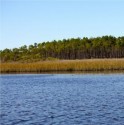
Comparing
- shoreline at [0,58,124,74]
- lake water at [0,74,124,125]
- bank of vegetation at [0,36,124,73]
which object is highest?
bank of vegetation at [0,36,124,73]

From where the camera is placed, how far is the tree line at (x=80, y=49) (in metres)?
128

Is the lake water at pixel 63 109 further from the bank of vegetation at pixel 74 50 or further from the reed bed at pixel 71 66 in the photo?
the bank of vegetation at pixel 74 50

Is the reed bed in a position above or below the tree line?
below

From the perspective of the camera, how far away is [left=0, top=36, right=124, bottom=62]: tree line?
5038 inches

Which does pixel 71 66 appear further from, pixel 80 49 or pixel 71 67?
pixel 80 49

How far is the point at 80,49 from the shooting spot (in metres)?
136

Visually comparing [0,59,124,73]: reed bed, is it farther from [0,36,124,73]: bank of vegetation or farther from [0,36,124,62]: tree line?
[0,36,124,62]: tree line

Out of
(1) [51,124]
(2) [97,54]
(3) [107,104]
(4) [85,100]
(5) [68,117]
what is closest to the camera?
(1) [51,124]

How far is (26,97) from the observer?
2619 cm

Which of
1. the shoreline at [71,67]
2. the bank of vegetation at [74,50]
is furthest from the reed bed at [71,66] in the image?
the bank of vegetation at [74,50]

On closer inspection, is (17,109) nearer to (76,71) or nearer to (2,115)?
(2,115)

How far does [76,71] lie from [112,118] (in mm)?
38601

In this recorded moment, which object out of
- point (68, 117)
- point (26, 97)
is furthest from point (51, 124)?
point (26, 97)

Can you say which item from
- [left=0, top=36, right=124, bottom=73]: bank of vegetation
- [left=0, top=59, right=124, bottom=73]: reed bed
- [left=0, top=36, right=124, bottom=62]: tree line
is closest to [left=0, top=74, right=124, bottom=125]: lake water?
[left=0, top=59, right=124, bottom=73]: reed bed
